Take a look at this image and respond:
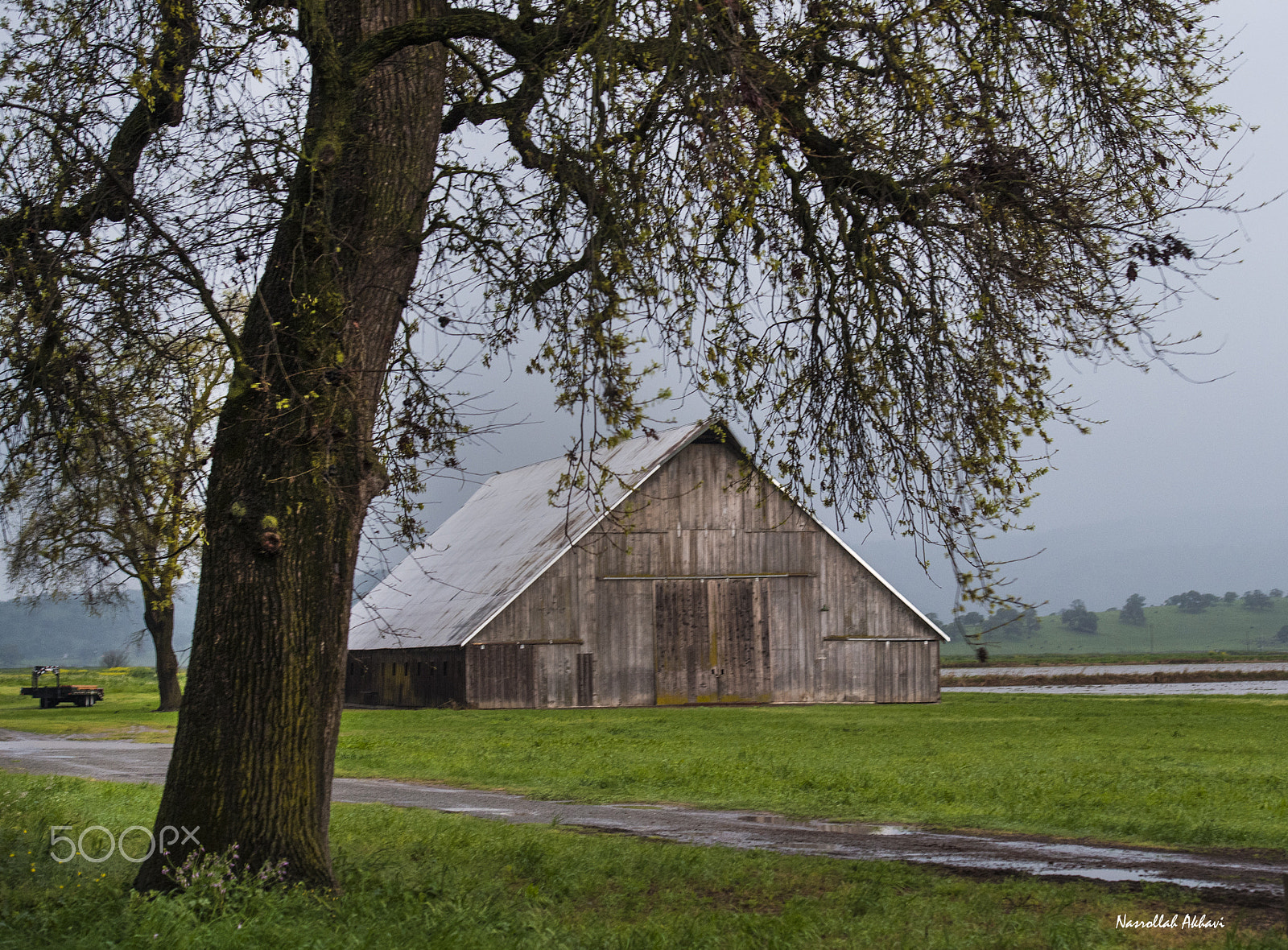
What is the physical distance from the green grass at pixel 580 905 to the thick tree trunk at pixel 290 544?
0.58 meters

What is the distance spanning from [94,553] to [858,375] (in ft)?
18.8

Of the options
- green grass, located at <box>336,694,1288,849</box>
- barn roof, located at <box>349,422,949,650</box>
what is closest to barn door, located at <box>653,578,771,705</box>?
green grass, located at <box>336,694,1288,849</box>

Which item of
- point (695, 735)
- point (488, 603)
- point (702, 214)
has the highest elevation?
point (702, 214)

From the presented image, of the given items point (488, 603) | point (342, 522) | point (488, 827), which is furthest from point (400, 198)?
point (488, 603)

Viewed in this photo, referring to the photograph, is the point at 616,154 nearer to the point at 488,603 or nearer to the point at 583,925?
the point at 583,925

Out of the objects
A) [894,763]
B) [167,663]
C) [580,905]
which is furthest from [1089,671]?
[580,905]

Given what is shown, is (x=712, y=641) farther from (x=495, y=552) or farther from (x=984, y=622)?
(x=984, y=622)

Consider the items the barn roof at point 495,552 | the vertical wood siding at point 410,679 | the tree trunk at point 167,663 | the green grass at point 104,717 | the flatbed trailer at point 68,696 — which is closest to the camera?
the green grass at point 104,717

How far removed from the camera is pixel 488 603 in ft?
122

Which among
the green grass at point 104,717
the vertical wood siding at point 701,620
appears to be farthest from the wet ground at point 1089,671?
the green grass at point 104,717

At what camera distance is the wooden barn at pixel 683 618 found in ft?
120

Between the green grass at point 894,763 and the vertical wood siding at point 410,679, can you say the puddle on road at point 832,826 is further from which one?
the vertical wood siding at point 410,679

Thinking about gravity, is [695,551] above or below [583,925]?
above

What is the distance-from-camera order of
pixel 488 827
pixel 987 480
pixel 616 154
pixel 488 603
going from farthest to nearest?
1. pixel 488 603
2. pixel 488 827
3. pixel 987 480
4. pixel 616 154
